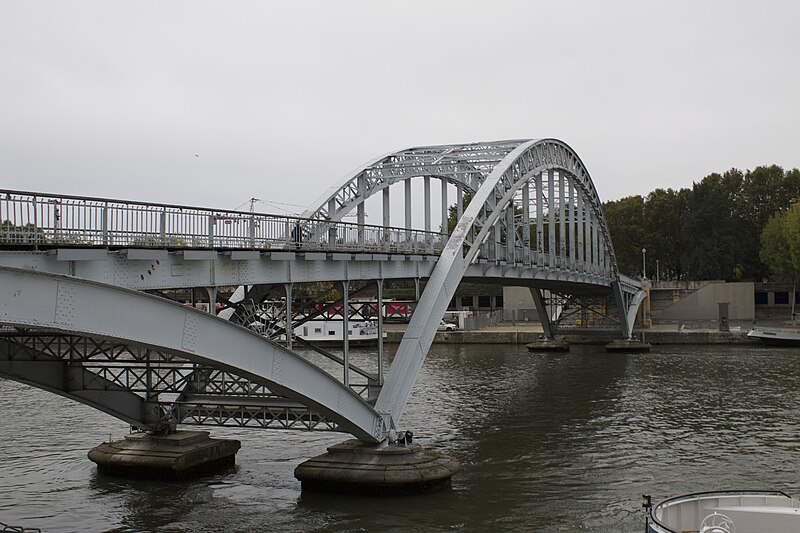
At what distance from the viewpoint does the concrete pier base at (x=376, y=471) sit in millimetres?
21484

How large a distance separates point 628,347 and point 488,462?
4434cm

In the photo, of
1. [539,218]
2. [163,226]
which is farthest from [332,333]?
[163,226]

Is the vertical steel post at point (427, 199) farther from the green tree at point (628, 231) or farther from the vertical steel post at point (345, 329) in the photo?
the green tree at point (628, 231)

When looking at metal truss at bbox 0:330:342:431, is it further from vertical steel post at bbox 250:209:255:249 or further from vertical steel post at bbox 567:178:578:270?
vertical steel post at bbox 567:178:578:270

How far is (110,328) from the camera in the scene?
45.5 feet

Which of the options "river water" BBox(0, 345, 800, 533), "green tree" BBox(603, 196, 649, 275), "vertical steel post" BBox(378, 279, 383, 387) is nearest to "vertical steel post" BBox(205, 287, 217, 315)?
"river water" BBox(0, 345, 800, 533)

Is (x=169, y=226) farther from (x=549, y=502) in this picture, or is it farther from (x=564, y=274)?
(x=564, y=274)

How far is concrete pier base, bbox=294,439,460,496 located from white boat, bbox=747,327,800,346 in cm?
5200

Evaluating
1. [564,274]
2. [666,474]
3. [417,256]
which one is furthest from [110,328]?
[564,274]

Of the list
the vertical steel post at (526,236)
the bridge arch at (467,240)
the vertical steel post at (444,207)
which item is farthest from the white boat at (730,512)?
the vertical steel post at (526,236)

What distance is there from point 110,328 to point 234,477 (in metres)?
10.6

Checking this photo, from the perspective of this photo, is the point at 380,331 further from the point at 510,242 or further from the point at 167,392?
the point at 510,242

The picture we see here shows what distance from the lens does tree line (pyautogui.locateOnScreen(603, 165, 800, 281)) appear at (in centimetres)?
9700

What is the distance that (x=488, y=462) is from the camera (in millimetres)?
25641
